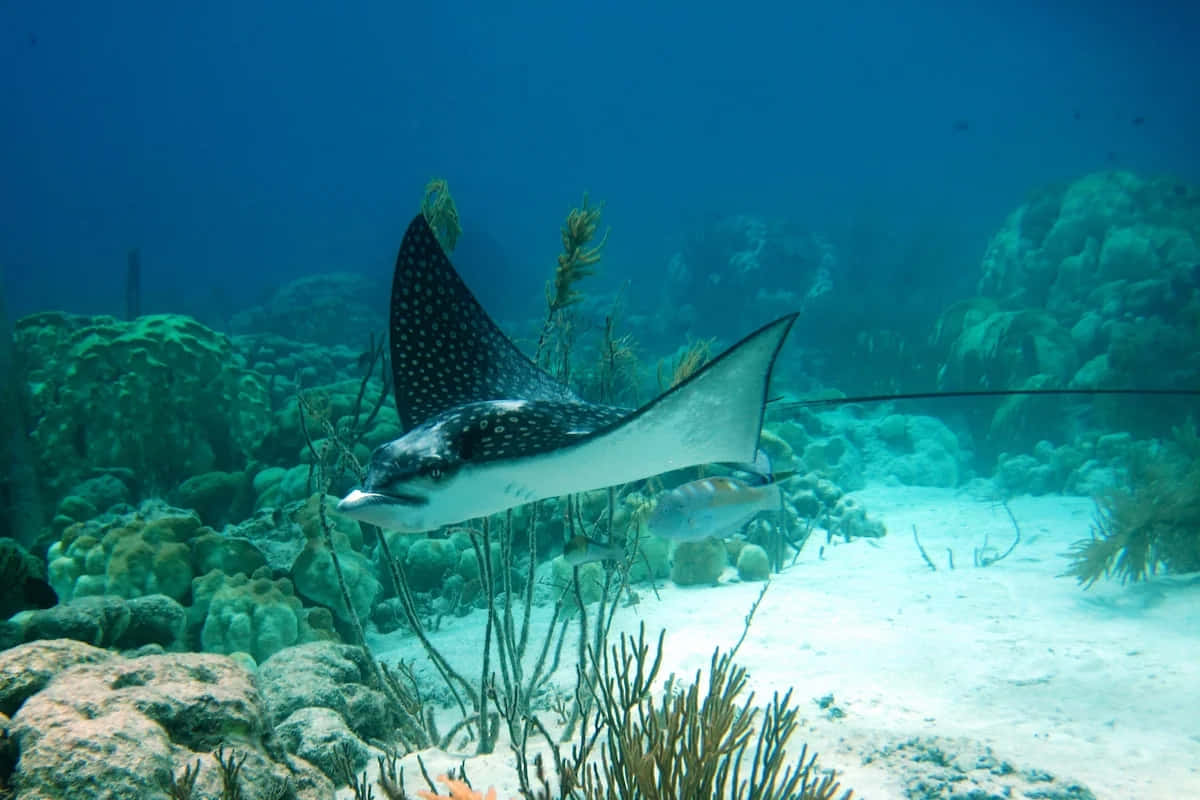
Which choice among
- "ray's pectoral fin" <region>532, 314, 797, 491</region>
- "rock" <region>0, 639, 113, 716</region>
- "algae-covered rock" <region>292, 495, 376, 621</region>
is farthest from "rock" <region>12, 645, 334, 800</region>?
"algae-covered rock" <region>292, 495, 376, 621</region>

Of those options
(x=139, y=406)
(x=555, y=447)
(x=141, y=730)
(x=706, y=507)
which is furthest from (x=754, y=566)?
(x=139, y=406)

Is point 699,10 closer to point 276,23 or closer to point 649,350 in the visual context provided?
point 276,23

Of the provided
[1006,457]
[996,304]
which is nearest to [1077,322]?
[996,304]

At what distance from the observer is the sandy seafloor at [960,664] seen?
10.7 ft

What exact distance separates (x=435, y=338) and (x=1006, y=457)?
48.5 feet

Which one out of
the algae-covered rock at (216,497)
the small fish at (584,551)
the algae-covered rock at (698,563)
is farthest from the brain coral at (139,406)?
the small fish at (584,551)

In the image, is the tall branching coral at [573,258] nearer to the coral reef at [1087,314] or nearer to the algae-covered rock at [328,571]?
the algae-covered rock at [328,571]

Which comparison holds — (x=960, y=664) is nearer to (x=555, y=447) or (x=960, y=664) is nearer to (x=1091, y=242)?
(x=555, y=447)

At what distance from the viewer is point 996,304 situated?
720 inches

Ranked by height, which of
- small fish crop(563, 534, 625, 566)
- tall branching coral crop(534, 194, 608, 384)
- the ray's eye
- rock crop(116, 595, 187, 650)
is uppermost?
tall branching coral crop(534, 194, 608, 384)

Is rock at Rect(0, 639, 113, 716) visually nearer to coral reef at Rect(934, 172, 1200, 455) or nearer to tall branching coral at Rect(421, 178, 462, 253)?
tall branching coral at Rect(421, 178, 462, 253)

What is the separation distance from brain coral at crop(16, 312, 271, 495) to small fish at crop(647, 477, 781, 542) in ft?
25.0

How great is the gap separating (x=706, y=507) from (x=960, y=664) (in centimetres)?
243

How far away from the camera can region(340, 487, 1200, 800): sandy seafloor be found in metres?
3.25
